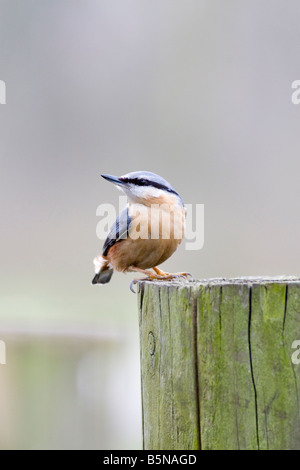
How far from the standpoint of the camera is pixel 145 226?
3.27 m

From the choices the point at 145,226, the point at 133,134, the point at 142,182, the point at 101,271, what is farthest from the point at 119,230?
the point at 133,134

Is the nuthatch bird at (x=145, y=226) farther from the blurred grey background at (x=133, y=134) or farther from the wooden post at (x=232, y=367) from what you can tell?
the blurred grey background at (x=133, y=134)

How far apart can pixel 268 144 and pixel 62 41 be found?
8.98ft

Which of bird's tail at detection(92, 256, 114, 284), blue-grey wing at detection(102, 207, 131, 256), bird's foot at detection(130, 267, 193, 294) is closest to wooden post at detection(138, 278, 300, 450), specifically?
bird's foot at detection(130, 267, 193, 294)

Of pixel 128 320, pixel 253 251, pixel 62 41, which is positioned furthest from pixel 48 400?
pixel 62 41

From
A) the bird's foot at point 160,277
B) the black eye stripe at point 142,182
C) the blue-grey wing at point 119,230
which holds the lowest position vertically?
the bird's foot at point 160,277

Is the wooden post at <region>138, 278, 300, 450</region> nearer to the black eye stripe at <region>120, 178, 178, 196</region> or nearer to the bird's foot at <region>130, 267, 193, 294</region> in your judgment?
the bird's foot at <region>130, 267, 193, 294</region>

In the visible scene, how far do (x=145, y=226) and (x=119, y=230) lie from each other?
181 millimetres

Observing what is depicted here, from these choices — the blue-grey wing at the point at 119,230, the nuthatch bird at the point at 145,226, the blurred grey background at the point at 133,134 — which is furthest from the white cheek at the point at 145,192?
the blurred grey background at the point at 133,134

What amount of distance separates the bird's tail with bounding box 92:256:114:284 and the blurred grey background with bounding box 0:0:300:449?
1.28 metres

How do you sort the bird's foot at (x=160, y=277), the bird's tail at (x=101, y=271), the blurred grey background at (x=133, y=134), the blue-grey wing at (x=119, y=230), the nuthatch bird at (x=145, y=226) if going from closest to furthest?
the bird's foot at (x=160, y=277), the nuthatch bird at (x=145, y=226), the blue-grey wing at (x=119, y=230), the bird's tail at (x=101, y=271), the blurred grey background at (x=133, y=134)

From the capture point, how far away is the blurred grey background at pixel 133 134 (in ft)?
20.3

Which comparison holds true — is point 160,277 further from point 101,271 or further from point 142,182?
point 101,271
